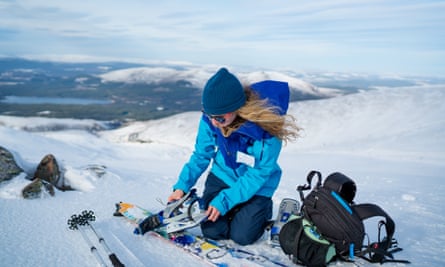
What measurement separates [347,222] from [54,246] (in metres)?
2.72

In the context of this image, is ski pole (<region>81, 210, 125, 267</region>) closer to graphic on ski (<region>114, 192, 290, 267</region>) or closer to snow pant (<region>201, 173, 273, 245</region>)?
graphic on ski (<region>114, 192, 290, 267</region>)

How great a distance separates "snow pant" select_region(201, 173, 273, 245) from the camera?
3254 mm

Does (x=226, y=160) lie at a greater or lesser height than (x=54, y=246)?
greater

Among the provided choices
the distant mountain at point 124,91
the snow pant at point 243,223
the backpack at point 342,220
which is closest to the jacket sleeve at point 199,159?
the snow pant at point 243,223

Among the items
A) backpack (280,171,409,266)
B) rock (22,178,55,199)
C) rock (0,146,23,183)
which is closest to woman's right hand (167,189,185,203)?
backpack (280,171,409,266)

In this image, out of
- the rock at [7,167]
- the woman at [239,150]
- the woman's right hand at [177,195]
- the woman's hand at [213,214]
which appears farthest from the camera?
the rock at [7,167]

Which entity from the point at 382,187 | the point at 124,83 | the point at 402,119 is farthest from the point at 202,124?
the point at 124,83

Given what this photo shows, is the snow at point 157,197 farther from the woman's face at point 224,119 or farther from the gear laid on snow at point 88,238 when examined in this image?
the woman's face at point 224,119

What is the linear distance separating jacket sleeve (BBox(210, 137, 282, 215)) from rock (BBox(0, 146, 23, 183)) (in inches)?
134

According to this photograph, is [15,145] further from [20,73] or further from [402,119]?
[20,73]

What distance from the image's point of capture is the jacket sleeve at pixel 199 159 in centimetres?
353

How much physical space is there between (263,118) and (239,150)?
0.54 metres

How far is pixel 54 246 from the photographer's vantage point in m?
2.90

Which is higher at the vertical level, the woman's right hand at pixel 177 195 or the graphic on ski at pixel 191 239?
the woman's right hand at pixel 177 195
